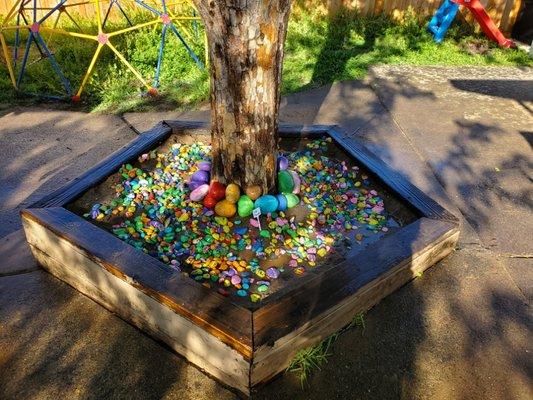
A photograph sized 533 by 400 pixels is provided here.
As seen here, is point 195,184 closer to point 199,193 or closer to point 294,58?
point 199,193

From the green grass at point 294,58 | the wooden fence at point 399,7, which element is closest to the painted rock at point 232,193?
the green grass at point 294,58

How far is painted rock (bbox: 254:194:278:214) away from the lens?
9.04ft

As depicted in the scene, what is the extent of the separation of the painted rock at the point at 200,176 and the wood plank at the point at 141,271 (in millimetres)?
752

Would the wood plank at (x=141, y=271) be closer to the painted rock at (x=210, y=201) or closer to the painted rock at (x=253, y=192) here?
the painted rock at (x=210, y=201)

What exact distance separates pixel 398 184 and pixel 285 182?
2.35 feet

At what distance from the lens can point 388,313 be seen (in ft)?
7.94

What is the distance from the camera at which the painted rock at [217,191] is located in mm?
2797

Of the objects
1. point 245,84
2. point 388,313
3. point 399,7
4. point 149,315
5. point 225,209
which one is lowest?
point 388,313

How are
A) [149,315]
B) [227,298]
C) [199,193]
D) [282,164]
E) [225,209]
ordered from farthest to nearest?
[282,164] → [199,193] → [225,209] → [149,315] → [227,298]

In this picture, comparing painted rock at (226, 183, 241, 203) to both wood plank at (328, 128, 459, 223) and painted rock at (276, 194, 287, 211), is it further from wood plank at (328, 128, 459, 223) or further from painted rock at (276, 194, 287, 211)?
wood plank at (328, 128, 459, 223)

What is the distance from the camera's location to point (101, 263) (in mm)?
2209

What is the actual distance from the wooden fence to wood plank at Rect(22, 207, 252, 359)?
5.44m

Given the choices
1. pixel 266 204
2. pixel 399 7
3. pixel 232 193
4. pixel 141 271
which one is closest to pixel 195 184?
pixel 232 193

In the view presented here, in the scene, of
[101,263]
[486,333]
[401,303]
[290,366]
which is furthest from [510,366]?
[101,263]
